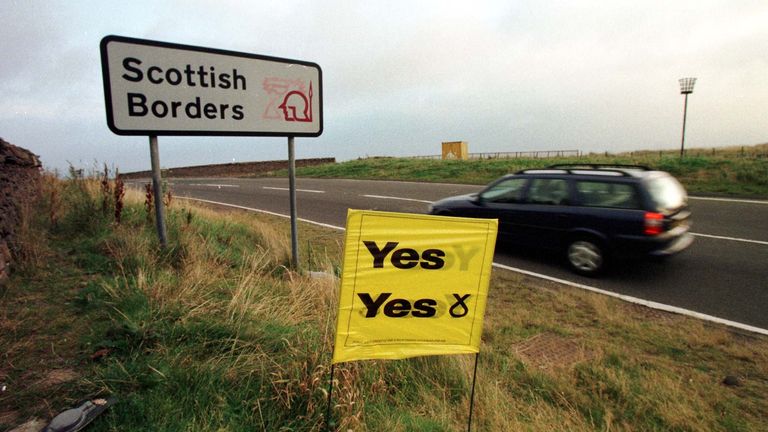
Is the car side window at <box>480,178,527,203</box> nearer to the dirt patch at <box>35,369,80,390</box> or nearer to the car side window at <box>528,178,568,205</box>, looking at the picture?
the car side window at <box>528,178,568,205</box>

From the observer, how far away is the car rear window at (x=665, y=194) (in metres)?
5.58

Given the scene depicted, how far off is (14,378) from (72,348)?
13.7 inches

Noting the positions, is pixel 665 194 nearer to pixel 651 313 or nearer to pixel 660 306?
pixel 660 306

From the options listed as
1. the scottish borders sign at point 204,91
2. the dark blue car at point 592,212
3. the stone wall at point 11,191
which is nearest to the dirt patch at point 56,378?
the stone wall at point 11,191

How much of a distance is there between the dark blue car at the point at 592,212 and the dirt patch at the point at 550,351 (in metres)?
2.52

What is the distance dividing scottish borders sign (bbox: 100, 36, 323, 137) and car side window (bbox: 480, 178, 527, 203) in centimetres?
351

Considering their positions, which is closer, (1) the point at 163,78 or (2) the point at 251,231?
(1) the point at 163,78

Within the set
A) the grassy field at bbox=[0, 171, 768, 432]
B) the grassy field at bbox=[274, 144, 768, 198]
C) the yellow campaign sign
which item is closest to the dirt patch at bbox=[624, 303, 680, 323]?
the grassy field at bbox=[0, 171, 768, 432]

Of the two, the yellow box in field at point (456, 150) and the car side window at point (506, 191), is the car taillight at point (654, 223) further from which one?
the yellow box in field at point (456, 150)

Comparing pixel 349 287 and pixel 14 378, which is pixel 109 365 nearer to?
pixel 14 378

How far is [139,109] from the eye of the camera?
400 cm

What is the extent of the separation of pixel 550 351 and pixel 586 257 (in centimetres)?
290

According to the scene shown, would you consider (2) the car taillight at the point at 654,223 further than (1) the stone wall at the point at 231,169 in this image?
No

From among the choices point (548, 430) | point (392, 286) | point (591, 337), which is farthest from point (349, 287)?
Answer: point (591, 337)
